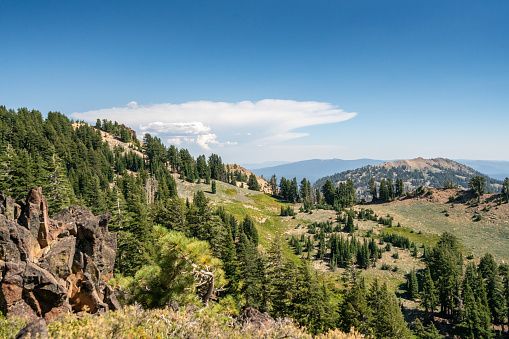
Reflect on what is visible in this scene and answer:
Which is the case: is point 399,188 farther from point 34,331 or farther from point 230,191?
point 34,331

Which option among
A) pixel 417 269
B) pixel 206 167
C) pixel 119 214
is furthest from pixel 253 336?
pixel 206 167

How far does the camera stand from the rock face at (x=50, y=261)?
1424 centimetres

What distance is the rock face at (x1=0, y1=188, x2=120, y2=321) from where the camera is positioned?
1424 cm

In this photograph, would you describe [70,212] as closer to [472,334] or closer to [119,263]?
[119,263]

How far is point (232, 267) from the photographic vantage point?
1355 inches

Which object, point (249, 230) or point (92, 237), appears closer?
point (92, 237)

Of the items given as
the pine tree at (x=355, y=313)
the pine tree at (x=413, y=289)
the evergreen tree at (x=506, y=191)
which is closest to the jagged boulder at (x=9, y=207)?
the pine tree at (x=355, y=313)

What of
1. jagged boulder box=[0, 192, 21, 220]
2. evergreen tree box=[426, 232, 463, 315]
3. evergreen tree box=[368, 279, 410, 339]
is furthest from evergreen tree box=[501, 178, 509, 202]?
jagged boulder box=[0, 192, 21, 220]

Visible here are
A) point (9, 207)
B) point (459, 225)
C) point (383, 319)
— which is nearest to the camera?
point (9, 207)

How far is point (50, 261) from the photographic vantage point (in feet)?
56.6

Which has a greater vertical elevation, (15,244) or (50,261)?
(15,244)

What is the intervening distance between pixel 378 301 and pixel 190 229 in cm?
3265

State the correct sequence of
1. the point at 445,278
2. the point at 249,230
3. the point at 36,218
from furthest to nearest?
the point at 249,230 < the point at 445,278 < the point at 36,218

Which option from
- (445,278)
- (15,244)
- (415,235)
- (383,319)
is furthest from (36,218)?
(415,235)
